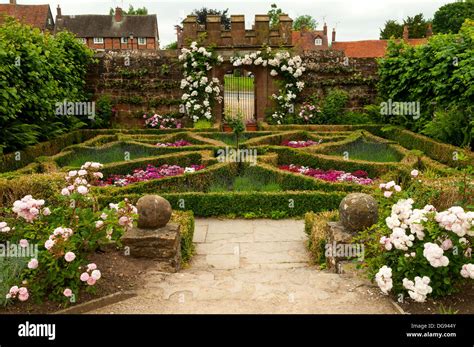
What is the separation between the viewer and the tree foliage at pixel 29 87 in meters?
9.00

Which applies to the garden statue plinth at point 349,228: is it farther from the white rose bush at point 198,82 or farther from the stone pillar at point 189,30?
the stone pillar at point 189,30

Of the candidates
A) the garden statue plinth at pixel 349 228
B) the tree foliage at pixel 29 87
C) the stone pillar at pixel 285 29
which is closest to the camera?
the garden statue plinth at pixel 349 228

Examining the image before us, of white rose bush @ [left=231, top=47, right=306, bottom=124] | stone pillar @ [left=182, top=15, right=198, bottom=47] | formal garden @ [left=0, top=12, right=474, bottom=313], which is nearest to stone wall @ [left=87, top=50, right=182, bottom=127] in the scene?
formal garden @ [left=0, top=12, right=474, bottom=313]

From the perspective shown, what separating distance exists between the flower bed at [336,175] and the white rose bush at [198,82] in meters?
7.24

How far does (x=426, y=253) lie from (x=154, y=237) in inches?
105

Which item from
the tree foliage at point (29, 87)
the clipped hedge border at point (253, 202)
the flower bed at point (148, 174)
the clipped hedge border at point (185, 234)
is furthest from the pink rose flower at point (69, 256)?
the tree foliage at point (29, 87)

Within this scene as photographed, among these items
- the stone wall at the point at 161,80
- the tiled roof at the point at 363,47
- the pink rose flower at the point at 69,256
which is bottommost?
the pink rose flower at the point at 69,256

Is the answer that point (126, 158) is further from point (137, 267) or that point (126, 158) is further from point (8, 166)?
point (137, 267)

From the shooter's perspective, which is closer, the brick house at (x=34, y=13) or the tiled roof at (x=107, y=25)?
the brick house at (x=34, y=13)

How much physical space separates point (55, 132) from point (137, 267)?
772 cm

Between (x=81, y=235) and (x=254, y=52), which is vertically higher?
(x=254, y=52)

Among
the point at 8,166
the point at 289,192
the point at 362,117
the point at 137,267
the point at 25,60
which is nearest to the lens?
the point at 137,267

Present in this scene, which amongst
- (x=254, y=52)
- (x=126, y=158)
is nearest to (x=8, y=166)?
(x=126, y=158)

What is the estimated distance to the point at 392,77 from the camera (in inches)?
565
